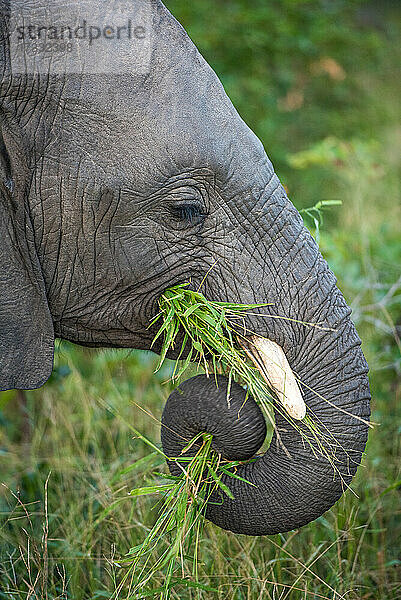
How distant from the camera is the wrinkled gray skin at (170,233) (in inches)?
95.4

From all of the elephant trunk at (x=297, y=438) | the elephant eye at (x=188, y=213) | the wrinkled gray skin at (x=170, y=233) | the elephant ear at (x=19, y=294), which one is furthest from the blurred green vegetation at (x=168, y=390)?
the elephant eye at (x=188, y=213)

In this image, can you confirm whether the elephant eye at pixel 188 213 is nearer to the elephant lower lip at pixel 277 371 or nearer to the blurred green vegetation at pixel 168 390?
the elephant lower lip at pixel 277 371

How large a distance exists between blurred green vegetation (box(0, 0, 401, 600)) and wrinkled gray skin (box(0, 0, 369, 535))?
32cm

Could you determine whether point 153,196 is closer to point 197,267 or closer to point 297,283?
point 197,267

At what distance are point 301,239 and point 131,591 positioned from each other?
4.13 feet

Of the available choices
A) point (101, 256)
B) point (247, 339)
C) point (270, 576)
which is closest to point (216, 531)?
point (270, 576)

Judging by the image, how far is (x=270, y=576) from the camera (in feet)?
10.1

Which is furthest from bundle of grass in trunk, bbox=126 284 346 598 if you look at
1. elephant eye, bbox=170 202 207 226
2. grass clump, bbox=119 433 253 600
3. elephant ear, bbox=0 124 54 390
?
elephant ear, bbox=0 124 54 390

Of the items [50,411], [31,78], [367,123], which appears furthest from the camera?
[367,123]

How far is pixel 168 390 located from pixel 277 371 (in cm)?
188

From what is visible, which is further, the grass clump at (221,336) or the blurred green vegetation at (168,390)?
the blurred green vegetation at (168,390)

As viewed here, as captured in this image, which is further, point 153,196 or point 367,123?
point 367,123

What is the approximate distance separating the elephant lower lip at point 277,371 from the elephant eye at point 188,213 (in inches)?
15.6

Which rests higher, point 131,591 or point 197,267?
point 197,267
